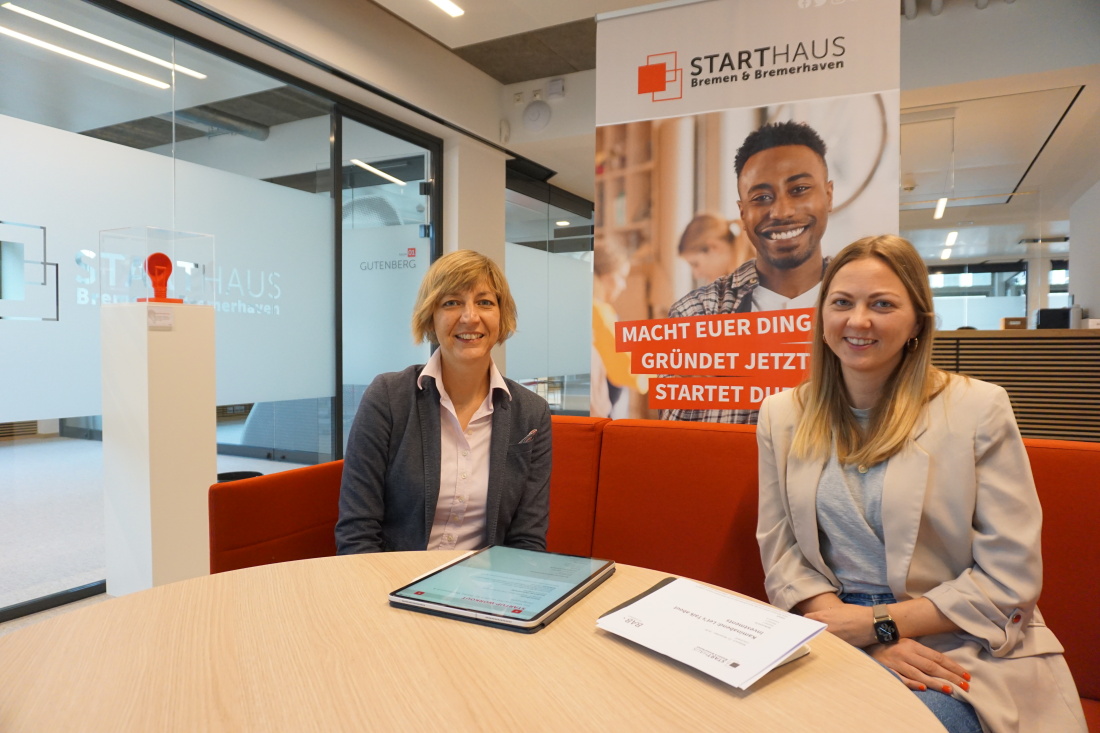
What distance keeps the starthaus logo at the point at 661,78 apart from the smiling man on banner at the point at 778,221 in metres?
0.47

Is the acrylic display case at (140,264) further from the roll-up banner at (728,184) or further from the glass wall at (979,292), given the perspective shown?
the glass wall at (979,292)

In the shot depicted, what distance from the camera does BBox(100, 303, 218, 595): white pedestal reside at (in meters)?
2.74

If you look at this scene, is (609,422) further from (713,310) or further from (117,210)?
(117,210)

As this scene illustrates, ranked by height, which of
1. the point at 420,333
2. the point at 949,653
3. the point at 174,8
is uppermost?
the point at 174,8

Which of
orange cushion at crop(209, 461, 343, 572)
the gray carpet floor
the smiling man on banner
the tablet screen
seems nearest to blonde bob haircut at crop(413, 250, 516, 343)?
orange cushion at crop(209, 461, 343, 572)

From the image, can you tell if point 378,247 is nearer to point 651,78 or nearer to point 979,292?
point 651,78

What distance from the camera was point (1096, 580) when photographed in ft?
5.11

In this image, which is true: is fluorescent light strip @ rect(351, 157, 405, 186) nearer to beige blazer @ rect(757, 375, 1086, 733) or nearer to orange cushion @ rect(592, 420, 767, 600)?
orange cushion @ rect(592, 420, 767, 600)

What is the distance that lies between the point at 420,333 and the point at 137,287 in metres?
1.89

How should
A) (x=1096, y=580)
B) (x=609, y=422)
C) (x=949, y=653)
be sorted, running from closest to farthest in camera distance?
(x=949, y=653) < (x=1096, y=580) < (x=609, y=422)

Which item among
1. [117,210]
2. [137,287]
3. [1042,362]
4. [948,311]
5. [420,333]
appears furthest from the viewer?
[948,311]

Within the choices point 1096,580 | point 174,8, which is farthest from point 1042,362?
point 174,8

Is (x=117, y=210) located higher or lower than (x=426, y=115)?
lower

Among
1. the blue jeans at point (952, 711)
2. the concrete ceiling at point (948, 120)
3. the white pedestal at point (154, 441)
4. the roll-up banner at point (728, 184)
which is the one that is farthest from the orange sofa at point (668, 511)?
the concrete ceiling at point (948, 120)
